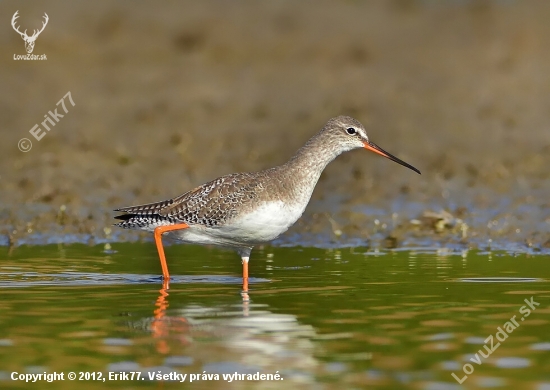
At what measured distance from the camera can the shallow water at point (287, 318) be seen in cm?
767

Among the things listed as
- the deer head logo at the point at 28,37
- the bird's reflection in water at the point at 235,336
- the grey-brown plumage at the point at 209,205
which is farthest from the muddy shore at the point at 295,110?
the bird's reflection in water at the point at 235,336

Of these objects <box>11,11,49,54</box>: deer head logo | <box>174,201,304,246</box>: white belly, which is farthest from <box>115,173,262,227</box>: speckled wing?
<box>11,11,49,54</box>: deer head logo

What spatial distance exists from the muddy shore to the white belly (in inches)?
125

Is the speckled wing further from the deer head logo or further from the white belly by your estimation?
the deer head logo

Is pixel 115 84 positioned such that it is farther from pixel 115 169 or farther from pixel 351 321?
pixel 351 321

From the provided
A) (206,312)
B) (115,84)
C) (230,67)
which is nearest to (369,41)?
(230,67)

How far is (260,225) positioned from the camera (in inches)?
444

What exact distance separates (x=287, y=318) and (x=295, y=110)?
15.1 metres

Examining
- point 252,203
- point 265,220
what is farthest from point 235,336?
point 252,203

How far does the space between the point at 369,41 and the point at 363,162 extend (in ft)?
31.0

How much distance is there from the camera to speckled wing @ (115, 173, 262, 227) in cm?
1149

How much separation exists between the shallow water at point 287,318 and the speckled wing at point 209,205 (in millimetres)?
635

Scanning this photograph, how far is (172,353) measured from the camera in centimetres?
810

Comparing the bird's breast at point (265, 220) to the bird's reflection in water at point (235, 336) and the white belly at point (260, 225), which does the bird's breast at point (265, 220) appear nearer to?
the white belly at point (260, 225)
